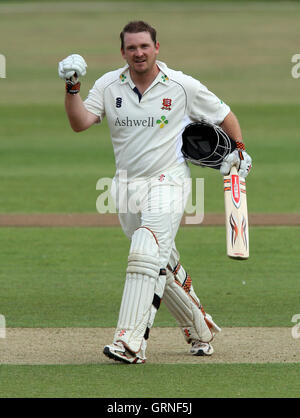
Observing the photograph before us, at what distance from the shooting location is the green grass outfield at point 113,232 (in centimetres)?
653

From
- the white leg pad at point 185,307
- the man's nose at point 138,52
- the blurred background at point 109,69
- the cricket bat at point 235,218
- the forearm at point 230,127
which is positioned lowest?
the white leg pad at point 185,307

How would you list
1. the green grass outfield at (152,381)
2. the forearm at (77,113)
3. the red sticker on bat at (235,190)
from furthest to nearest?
1. the red sticker on bat at (235,190)
2. the forearm at (77,113)
3. the green grass outfield at (152,381)

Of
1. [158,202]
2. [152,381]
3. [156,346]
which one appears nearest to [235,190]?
[158,202]

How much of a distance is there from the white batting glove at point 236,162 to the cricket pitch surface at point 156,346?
48.4 inches

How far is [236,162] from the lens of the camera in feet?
23.7

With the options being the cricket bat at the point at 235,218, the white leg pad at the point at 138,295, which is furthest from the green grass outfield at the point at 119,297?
the cricket bat at the point at 235,218

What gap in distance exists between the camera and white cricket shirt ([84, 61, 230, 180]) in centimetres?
709

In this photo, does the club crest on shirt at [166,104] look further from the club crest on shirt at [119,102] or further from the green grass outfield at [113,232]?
the green grass outfield at [113,232]

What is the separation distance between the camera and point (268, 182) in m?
18.6

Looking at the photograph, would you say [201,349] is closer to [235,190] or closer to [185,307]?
[185,307]

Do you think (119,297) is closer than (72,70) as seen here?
No

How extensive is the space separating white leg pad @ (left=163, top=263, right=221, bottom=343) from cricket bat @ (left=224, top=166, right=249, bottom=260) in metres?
0.50

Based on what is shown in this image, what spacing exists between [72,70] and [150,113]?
62cm

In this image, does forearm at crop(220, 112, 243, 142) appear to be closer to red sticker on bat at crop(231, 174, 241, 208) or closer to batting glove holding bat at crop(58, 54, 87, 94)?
red sticker on bat at crop(231, 174, 241, 208)
